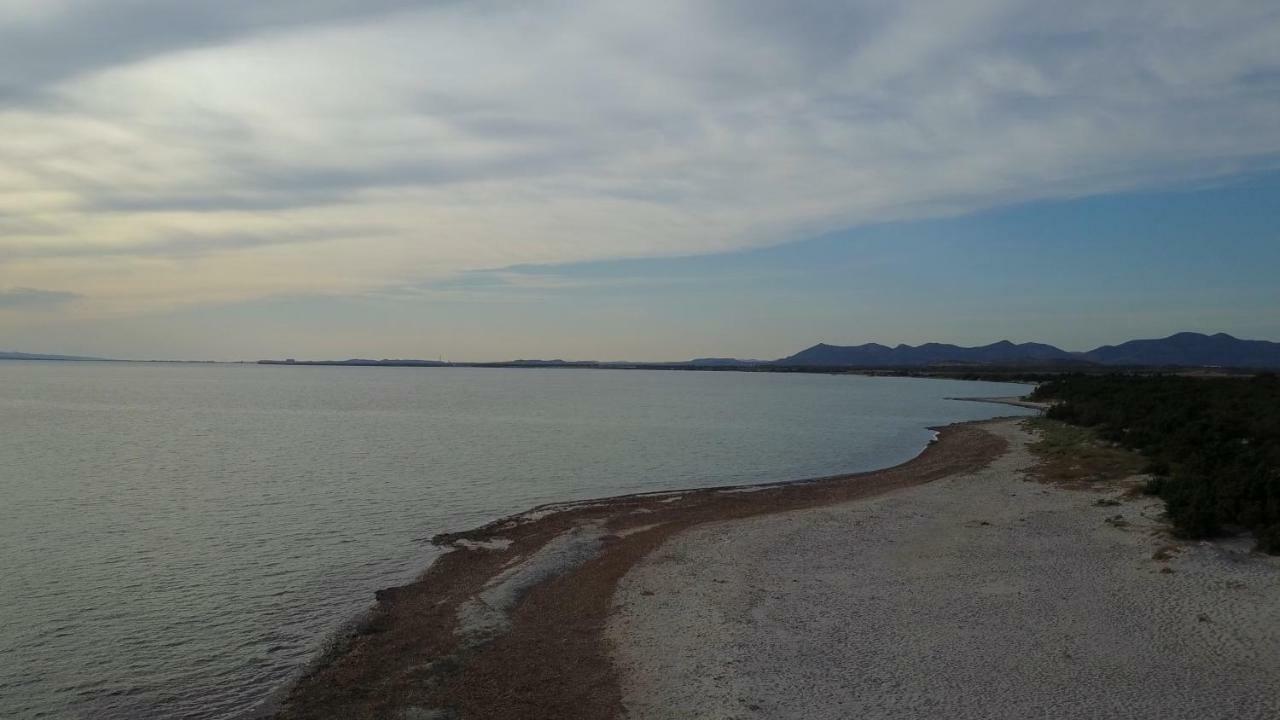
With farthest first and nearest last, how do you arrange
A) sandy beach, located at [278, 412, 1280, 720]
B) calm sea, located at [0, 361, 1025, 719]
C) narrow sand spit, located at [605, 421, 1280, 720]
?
calm sea, located at [0, 361, 1025, 719] → sandy beach, located at [278, 412, 1280, 720] → narrow sand spit, located at [605, 421, 1280, 720]

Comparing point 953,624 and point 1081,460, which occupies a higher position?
point 1081,460

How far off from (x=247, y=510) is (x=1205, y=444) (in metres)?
28.1

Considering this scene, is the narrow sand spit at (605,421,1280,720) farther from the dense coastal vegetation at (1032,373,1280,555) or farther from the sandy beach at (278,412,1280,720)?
the dense coastal vegetation at (1032,373,1280,555)

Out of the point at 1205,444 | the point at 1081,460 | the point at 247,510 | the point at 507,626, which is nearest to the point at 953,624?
the point at 507,626

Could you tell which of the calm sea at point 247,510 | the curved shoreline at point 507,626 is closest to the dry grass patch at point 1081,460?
the calm sea at point 247,510

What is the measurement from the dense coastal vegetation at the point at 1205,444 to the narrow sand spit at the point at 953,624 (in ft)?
2.71

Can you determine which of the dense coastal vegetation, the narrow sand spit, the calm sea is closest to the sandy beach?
the narrow sand spit

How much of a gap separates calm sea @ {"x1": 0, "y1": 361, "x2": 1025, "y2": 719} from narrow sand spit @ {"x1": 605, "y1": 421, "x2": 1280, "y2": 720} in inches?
216

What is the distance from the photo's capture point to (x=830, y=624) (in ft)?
38.6

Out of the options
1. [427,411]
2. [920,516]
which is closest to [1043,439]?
[920,516]

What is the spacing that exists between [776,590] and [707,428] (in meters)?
37.9

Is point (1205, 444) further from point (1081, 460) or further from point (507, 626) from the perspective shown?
point (507, 626)

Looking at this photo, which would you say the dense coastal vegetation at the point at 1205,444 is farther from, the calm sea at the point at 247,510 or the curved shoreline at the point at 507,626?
the calm sea at the point at 247,510

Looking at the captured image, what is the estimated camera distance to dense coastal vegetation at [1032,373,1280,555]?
49.6 feet
